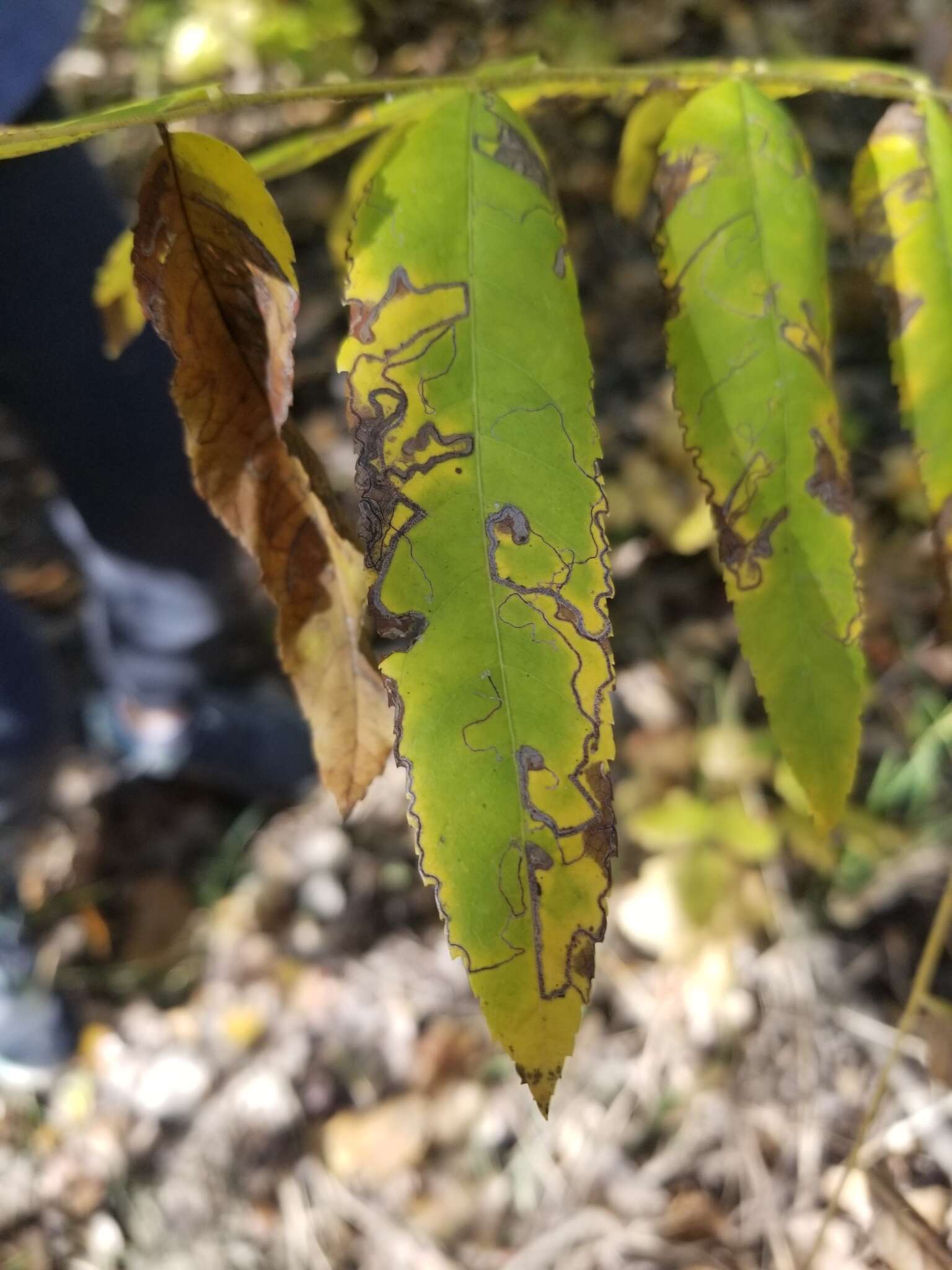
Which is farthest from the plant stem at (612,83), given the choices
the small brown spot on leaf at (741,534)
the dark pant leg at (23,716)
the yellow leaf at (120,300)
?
the dark pant leg at (23,716)

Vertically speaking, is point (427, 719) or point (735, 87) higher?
point (735, 87)

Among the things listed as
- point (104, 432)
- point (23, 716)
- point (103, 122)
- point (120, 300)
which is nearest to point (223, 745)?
point (23, 716)

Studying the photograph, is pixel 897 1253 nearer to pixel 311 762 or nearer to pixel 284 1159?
pixel 284 1159

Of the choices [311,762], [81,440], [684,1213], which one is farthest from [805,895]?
[81,440]

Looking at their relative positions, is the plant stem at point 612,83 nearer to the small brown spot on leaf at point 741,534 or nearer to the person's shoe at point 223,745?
the small brown spot on leaf at point 741,534

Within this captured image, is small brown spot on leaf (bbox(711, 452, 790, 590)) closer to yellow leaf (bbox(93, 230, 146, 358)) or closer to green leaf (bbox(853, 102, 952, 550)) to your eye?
green leaf (bbox(853, 102, 952, 550))
